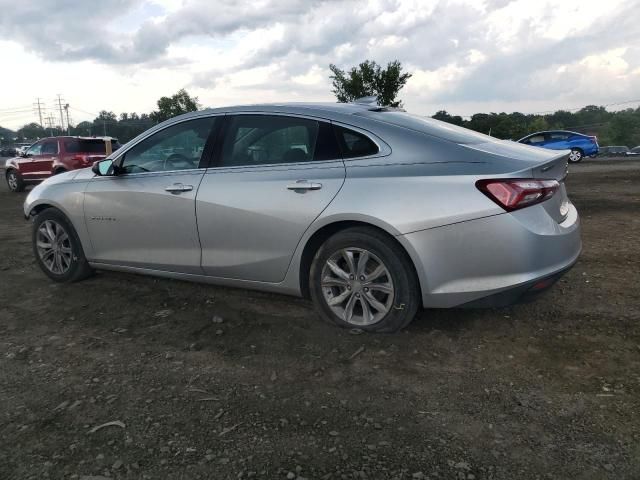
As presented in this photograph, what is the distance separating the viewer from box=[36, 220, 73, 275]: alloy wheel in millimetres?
4895

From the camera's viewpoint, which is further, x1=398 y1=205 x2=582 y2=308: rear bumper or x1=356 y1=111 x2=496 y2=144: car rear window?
x1=356 y1=111 x2=496 y2=144: car rear window

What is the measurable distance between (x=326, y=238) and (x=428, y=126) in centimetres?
105

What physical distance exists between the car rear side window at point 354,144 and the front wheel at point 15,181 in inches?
588

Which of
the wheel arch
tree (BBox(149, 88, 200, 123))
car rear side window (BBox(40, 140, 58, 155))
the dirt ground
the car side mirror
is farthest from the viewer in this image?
tree (BBox(149, 88, 200, 123))

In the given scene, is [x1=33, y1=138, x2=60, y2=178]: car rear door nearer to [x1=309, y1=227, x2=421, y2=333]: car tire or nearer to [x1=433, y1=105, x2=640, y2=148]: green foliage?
[x1=309, y1=227, x2=421, y2=333]: car tire

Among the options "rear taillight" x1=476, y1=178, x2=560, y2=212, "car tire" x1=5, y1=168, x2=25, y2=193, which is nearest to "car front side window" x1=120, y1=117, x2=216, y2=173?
"rear taillight" x1=476, y1=178, x2=560, y2=212

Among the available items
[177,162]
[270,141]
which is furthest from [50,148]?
[270,141]

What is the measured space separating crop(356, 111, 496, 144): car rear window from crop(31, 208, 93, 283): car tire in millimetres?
2958

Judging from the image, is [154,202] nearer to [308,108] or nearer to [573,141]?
[308,108]

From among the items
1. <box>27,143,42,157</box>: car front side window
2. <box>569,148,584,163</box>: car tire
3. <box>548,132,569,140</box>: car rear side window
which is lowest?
<box>569,148,584,163</box>: car tire

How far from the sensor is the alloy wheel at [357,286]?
11.1ft

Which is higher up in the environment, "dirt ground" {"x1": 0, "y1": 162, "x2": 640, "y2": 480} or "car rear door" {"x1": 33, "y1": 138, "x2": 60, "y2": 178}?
"car rear door" {"x1": 33, "y1": 138, "x2": 60, "y2": 178}

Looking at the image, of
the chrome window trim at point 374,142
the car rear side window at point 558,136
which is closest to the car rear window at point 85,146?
the chrome window trim at point 374,142

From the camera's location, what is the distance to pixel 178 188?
403cm
